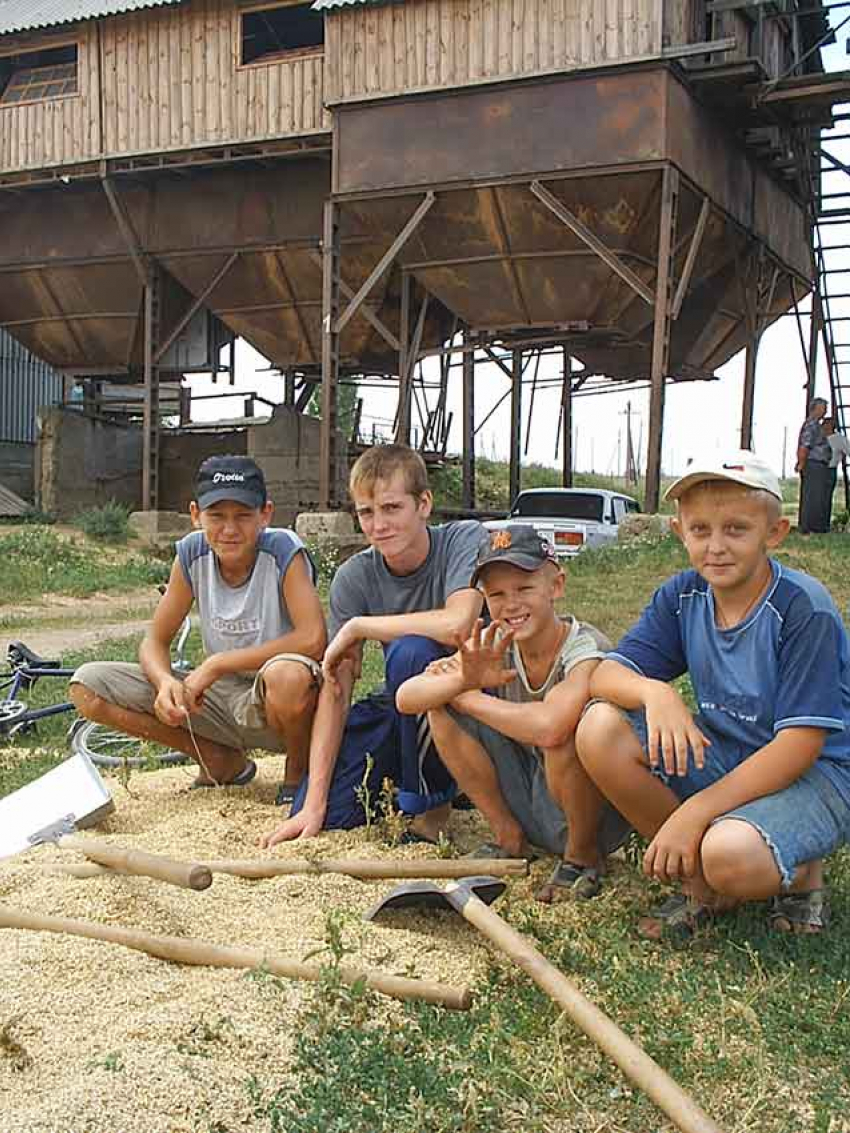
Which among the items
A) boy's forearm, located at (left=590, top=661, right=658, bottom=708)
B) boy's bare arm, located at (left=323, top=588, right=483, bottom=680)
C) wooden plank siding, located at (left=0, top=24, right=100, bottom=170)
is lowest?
boy's forearm, located at (left=590, top=661, right=658, bottom=708)

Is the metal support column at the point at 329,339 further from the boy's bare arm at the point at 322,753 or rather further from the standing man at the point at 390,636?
the boy's bare arm at the point at 322,753

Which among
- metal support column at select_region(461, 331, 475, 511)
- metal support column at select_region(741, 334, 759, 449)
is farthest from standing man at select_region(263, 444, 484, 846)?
A: metal support column at select_region(461, 331, 475, 511)

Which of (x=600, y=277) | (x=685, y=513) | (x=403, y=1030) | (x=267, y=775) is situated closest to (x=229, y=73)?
(x=600, y=277)

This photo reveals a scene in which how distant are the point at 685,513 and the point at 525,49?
37.2ft

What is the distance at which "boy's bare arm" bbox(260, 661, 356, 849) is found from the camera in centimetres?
413

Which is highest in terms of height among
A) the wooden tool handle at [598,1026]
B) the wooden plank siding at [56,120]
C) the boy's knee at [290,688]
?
the wooden plank siding at [56,120]

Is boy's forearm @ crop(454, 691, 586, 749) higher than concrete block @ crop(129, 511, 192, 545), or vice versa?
boy's forearm @ crop(454, 691, 586, 749)

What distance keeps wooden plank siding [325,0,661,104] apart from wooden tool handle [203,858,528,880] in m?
11.1

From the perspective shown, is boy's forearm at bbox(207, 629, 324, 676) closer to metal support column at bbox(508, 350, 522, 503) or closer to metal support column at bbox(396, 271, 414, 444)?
metal support column at bbox(396, 271, 414, 444)

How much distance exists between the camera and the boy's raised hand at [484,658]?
3.56m

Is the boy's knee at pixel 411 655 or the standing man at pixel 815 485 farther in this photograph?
the standing man at pixel 815 485

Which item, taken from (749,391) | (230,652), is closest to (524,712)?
(230,652)

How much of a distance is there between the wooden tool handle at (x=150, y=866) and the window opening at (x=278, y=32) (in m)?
13.6

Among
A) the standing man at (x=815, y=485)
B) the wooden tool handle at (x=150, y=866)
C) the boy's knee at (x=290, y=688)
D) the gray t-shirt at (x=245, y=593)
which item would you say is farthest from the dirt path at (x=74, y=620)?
the standing man at (x=815, y=485)
